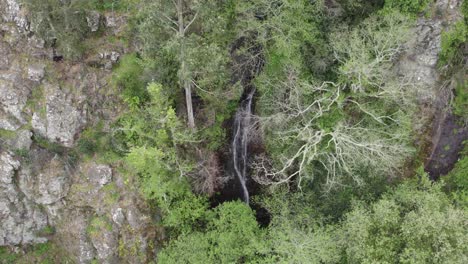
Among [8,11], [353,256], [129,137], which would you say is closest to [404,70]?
[353,256]

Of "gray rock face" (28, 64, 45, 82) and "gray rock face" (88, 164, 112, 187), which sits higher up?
"gray rock face" (28, 64, 45, 82)

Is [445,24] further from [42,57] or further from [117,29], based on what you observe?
[42,57]

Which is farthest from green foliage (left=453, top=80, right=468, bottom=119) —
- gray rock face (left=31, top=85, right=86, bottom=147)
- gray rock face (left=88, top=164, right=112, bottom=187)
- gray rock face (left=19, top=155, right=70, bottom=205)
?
gray rock face (left=19, top=155, right=70, bottom=205)

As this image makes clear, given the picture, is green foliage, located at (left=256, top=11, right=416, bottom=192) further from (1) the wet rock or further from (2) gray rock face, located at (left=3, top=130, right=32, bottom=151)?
(2) gray rock face, located at (left=3, top=130, right=32, bottom=151)

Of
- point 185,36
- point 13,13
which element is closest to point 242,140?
point 185,36

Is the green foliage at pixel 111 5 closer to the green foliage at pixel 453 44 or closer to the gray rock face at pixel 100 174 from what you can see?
the gray rock face at pixel 100 174

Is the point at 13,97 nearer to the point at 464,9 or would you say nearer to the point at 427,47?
the point at 427,47
